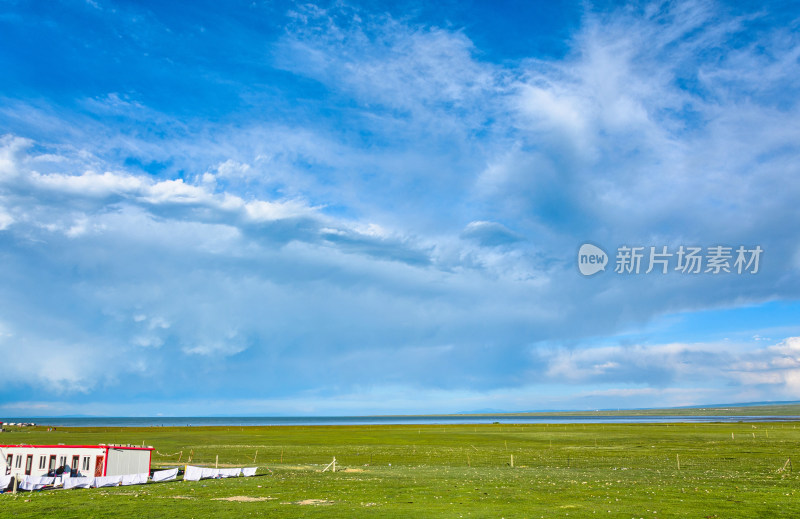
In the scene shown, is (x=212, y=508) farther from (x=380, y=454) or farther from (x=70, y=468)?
(x=380, y=454)

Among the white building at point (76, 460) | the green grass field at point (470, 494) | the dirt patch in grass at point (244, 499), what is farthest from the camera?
the white building at point (76, 460)

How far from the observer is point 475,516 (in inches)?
1027

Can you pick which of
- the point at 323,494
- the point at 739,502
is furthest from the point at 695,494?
the point at 323,494

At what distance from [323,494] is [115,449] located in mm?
24465

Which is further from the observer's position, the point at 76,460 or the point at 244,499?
the point at 76,460

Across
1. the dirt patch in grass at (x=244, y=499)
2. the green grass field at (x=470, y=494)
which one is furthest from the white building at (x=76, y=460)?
the dirt patch in grass at (x=244, y=499)

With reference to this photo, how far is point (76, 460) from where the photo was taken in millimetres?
47688

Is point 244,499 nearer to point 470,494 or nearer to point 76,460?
point 470,494

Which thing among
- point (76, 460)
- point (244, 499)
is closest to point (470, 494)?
point (244, 499)

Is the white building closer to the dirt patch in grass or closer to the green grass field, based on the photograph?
the green grass field

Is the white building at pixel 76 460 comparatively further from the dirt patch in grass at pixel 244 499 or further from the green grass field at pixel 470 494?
the dirt patch in grass at pixel 244 499

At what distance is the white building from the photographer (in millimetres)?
47250

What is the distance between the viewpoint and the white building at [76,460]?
47.2m

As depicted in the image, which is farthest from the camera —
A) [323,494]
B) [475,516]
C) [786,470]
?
[786,470]
